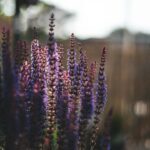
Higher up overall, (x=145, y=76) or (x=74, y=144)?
(x=145, y=76)

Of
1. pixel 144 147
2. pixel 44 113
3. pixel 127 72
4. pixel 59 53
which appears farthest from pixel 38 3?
pixel 127 72

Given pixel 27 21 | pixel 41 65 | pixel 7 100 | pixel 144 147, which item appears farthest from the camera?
pixel 144 147

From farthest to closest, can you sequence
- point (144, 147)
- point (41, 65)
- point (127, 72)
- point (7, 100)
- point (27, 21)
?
point (127, 72), point (144, 147), point (27, 21), point (41, 65), point (7, 100)

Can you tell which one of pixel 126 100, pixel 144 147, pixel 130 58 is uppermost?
pixel 130 58

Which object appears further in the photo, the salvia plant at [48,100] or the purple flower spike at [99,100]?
the purple flower spike at [99,100]

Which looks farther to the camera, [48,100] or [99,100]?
[99,100]

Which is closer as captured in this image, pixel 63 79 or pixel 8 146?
pixel 8 146

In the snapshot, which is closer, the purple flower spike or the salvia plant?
the salvia plant

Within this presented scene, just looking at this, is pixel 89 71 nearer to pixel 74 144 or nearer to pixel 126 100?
pixel 74 144
